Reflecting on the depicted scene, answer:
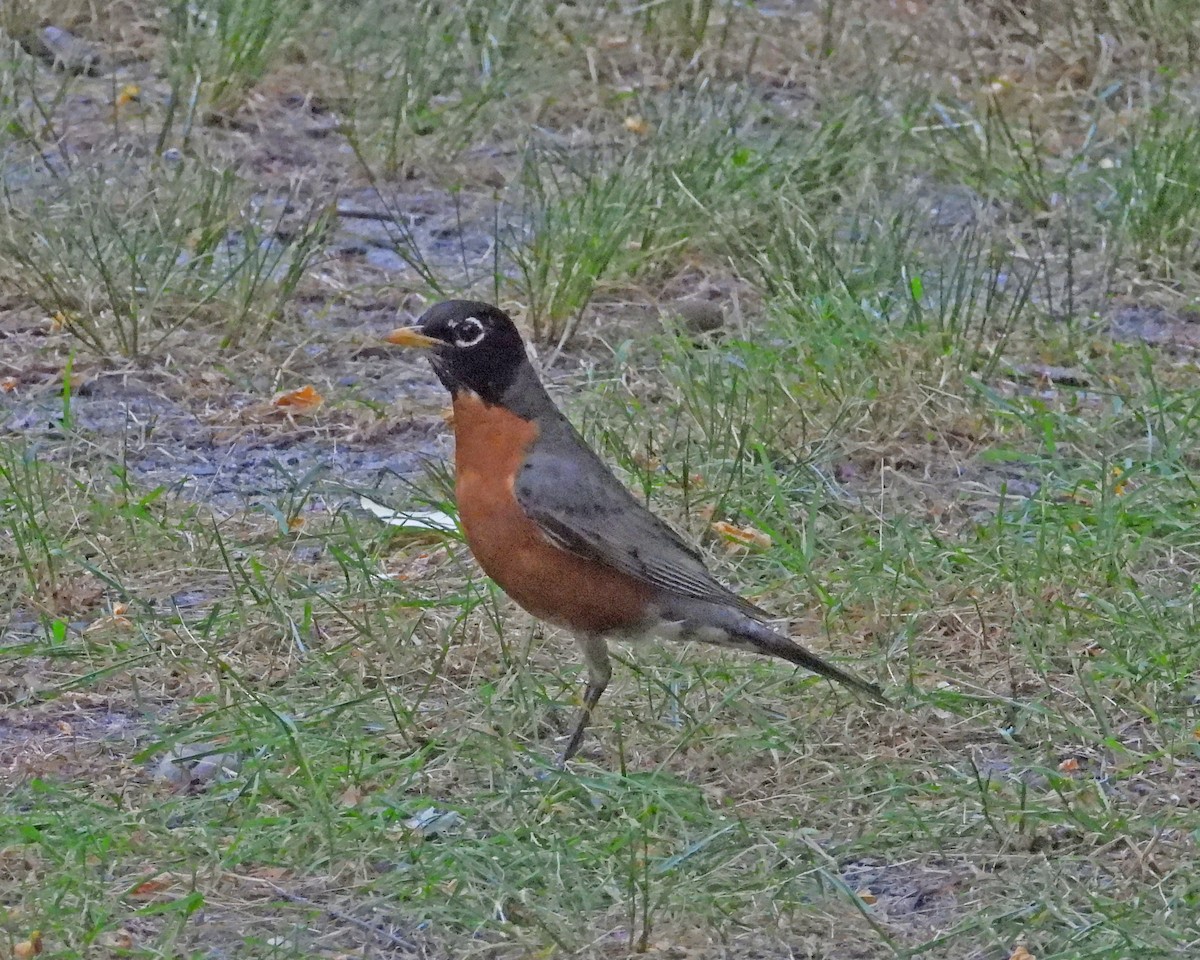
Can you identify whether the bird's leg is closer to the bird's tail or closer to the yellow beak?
the bird's tail

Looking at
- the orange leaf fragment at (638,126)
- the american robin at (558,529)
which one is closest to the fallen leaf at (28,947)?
the american robin at (558,529)

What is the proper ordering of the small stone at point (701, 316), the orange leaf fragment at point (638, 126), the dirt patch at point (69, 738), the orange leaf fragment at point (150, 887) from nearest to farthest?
the orange leaf fragment at point (150, 887) < the dirt patch at point (69, 738) < the small stone at point (701, 316) < the orange leaf fragment at point (638, 126)

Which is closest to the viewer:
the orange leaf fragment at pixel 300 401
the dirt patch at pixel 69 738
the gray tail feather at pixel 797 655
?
the dirt patch at pixel 69 738

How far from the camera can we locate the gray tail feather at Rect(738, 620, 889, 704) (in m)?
4.18

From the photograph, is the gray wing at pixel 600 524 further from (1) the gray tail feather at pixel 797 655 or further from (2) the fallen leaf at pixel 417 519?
(2) the fallen leaf at pixel 417 519

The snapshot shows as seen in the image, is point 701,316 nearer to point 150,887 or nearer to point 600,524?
point 600,524

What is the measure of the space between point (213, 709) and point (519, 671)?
2.16ft

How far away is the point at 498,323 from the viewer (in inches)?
175

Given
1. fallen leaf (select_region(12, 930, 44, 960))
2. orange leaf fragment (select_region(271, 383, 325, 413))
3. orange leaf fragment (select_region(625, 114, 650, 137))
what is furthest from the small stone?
fallen leaf (select_region(12, 930, 44, 960))

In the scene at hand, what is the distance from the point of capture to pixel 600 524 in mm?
4293

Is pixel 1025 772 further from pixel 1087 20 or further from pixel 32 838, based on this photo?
pixel 1087 20

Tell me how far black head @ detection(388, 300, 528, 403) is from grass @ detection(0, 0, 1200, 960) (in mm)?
535

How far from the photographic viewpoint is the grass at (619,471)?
3559 millimetres

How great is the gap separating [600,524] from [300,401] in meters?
1.87
